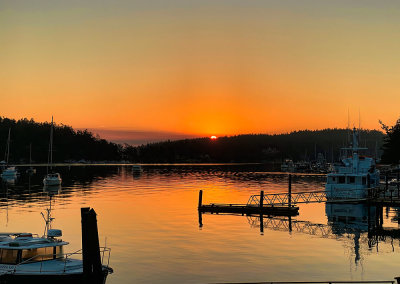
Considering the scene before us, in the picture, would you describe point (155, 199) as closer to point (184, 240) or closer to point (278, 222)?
point (278, 222)

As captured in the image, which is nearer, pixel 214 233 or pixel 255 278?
pixel 255 278

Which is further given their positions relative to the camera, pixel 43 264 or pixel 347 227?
pixel 347 227

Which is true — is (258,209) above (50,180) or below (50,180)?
below

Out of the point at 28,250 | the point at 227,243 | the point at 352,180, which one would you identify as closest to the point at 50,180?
the point at 352,180

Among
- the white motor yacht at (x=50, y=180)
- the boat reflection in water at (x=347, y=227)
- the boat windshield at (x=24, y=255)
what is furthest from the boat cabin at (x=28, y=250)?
the white motor yacht at (x=50, y=180)

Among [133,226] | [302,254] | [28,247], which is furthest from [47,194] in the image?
[28,247]

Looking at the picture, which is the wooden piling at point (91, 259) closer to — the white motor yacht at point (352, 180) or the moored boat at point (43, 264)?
the moored boat at point (43, 264)

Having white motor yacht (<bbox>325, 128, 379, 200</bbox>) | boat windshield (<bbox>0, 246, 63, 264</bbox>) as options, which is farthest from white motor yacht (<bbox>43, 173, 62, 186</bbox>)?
boat windshield (<bbox>0, 246, 63, 264</bbox>)

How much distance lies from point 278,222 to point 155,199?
1611 inches

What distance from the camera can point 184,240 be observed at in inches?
2162

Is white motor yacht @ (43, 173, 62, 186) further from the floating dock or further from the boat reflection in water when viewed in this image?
the boat reflection in water

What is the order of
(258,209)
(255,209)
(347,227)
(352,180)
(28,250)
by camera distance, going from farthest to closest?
1. (352,180)
2. (255,209)
3. (258,209)
4. (347,227)
5. (28,250)

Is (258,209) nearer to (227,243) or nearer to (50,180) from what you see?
(227,243)

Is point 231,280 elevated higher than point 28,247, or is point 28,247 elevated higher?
point 28,247
